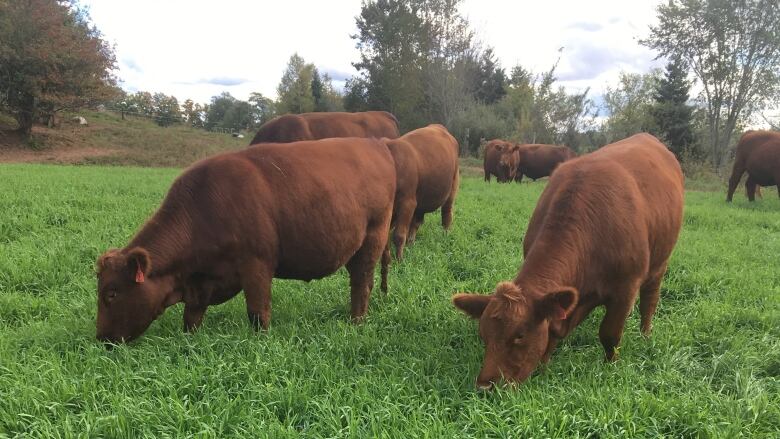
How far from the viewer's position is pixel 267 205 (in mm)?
3920

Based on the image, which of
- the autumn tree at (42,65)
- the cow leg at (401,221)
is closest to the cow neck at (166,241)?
the cow leg at (401,221)

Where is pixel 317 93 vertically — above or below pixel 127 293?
above

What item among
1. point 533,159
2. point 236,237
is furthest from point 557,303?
point 533,159

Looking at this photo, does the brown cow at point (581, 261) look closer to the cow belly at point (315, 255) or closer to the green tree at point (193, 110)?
the cow belly at point (315, 255)

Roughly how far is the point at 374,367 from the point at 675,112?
3060 cm

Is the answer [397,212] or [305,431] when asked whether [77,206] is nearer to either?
[397,212]

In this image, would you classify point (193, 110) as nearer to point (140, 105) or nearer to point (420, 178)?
point (140, 105)

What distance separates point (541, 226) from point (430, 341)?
131cm

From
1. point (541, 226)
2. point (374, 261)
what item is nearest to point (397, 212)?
point (374, 261)

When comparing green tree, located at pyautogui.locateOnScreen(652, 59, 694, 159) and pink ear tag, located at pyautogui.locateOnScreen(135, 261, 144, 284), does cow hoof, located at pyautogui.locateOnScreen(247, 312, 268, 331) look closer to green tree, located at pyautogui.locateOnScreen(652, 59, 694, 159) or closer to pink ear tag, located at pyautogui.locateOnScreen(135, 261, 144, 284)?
pink ear tag, located at pyautogui.locateOnScreen(135, 261, 144, 284)

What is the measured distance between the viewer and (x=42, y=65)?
2444cm

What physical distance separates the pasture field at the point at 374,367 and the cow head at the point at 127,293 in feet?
0.57

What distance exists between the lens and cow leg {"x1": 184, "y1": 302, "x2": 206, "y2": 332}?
4.07m

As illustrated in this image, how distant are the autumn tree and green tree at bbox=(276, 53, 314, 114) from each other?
20.2 metres
